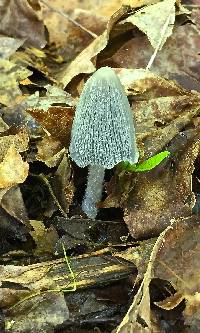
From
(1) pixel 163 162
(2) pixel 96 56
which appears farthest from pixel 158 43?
(1) pixel 163 162

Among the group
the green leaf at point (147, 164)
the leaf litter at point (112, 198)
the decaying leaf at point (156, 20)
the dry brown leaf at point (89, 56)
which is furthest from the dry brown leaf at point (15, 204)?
the decaying leaf at point (156, 20)

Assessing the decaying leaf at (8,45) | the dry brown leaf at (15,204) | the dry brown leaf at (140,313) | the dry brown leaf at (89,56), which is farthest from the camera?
the decaying leaf at (8,45)

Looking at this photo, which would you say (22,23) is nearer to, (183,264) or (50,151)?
(50,151)

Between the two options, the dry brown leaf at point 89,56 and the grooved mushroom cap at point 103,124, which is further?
the dry brown leaf at point 89,56

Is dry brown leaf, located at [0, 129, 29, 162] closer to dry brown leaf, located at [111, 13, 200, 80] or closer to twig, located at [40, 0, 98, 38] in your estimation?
dry brown leaf, located at [111, 13, 200, 80]

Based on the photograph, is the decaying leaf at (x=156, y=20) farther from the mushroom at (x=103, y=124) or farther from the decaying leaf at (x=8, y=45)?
the mushroom at (x=103, y=124)

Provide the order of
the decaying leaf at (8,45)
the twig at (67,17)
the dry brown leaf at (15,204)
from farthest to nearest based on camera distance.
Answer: the twig at (67,17)
the decaying leaf at (8,45)
the dry brown leaf at (15,204)

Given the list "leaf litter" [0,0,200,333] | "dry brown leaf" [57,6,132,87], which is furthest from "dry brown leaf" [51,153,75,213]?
"dry brown leaf" [57,6,132,87]

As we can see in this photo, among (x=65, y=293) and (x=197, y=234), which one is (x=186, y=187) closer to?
(x=197, y=234)
